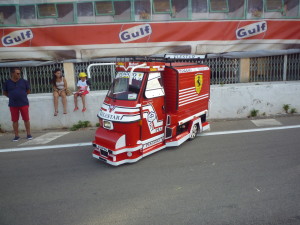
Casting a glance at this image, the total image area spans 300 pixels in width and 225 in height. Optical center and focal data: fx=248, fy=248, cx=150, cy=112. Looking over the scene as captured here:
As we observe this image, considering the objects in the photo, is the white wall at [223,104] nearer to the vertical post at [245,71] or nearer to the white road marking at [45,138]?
the white road marking at [45,138]

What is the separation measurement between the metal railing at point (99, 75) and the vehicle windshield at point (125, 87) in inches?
137

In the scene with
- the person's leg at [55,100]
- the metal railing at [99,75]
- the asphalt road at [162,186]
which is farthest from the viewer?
the metal railing at [99,75]

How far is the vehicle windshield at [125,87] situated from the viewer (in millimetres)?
4988

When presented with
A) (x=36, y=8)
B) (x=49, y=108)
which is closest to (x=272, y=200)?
(x=49, y=108)

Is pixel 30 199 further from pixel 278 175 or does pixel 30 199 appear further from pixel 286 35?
pixel 286 35

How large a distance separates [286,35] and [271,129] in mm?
4361

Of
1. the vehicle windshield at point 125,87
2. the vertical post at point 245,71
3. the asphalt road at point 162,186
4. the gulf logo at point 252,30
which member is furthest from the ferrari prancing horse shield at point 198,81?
the vertical post at point 245,71

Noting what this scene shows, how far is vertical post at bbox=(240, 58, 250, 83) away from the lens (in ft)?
31.1

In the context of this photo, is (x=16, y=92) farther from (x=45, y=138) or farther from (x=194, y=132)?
(x=194, y=132)

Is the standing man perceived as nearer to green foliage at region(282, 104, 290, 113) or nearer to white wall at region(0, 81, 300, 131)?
white wall at region(0, 81, 300, 131)

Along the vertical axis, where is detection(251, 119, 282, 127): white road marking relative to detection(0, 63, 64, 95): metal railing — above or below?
below

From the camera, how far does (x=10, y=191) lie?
4.13m

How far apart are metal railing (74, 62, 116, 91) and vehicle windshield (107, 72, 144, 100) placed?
3.48m

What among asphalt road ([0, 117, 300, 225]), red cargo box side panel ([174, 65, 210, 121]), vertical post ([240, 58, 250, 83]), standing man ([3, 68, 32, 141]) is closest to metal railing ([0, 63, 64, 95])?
standing man ([3, 68, 32, 141])
